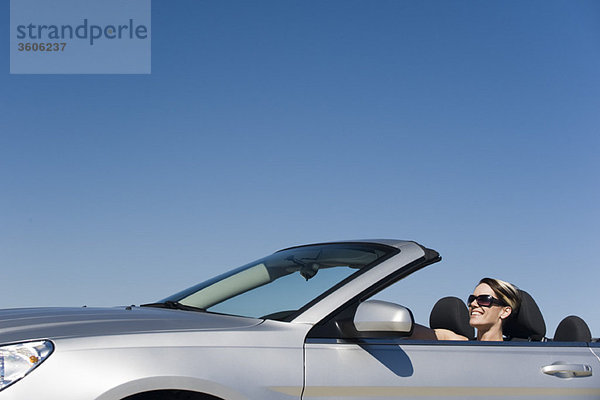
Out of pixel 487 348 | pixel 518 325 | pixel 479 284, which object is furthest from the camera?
pixel 479 284

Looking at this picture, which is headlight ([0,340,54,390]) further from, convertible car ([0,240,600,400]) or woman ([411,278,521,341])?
woman ([411,278,521,341])

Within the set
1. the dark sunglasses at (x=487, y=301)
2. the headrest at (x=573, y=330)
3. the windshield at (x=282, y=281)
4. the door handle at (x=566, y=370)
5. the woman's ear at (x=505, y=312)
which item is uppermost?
the windshield at (x=282, y=281)

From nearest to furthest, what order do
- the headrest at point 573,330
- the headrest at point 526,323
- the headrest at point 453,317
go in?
the headrest at point 573,330 → the headrest at point 526,323 → the headrest at point 453,317

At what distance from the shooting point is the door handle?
3.39 meters

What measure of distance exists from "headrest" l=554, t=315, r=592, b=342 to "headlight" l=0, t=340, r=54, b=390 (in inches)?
109

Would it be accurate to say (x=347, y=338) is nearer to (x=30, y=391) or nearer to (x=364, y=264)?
(x=364, y=264)

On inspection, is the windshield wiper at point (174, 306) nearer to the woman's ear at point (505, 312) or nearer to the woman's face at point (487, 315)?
the woman's face at point (487, 315)

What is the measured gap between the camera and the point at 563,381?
133 inches

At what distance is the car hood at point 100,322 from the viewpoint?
9.14 feet

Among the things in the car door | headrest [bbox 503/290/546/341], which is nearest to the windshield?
the car door

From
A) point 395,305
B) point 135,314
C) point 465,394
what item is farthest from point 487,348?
point 135,314

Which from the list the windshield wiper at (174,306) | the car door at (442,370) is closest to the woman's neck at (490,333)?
the car door at (442,370)

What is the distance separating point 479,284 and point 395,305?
6.71ft

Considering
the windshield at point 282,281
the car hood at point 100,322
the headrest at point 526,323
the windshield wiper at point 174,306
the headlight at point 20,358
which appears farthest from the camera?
the headrest at point 526,323
